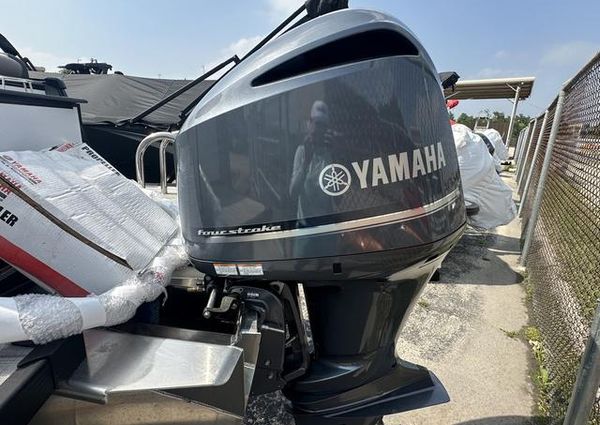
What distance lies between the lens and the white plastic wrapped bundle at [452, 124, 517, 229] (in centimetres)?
371

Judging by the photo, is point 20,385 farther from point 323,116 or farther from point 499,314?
point 499,314

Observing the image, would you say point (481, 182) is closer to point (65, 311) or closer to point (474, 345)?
point (474, 345)

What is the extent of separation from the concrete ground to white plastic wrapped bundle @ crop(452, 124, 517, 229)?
503 millimetres

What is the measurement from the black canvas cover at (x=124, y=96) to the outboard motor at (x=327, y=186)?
4.22m

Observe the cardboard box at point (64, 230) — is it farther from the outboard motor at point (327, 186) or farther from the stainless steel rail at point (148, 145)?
the stainless steel rail at point (148, 145)

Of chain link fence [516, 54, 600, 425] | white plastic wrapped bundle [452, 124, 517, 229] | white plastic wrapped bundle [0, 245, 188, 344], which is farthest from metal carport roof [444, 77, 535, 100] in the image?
white plastic wrapped bundle [0, 245, 188, 344]

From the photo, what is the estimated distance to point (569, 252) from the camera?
2357 mm

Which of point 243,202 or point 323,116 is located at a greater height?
point 323,116

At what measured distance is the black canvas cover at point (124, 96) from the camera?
4961 mm

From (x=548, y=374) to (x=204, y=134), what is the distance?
207cm

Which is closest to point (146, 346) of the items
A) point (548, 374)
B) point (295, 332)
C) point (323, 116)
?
point (295, 332)

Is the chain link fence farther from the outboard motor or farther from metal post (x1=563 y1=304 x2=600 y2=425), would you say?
the outboard motor

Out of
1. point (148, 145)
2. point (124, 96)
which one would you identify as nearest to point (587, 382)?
point (148, 145)

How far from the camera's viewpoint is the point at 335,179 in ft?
2.92
